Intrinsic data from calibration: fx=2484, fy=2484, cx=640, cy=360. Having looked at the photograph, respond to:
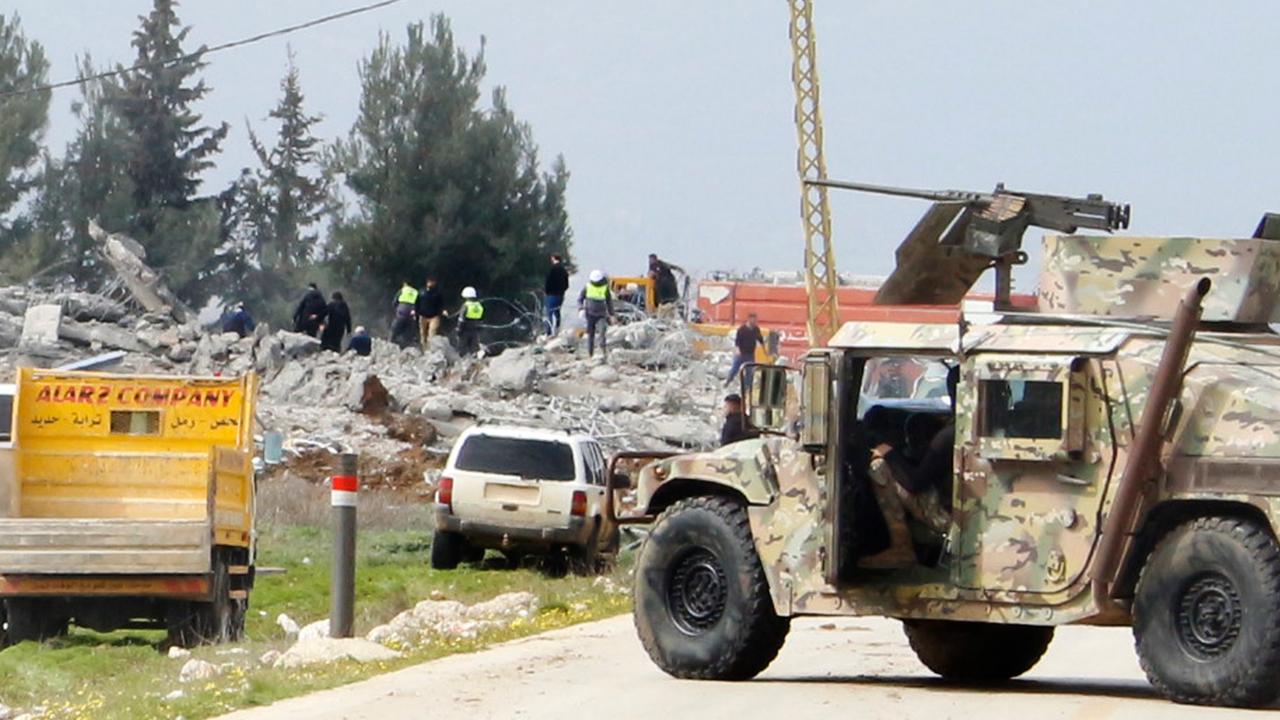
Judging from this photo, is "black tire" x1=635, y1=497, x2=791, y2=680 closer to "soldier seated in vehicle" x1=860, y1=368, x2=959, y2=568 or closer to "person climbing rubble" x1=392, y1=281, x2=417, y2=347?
"soldier seated in vehicle" x1=860, y1=368, x2=959, y2=568

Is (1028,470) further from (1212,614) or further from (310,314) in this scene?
(310,314)

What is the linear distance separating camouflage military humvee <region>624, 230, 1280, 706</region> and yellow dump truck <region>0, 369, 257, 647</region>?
7.38 metres

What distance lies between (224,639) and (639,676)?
25.7 ft

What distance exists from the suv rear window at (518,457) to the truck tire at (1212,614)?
53.4ft

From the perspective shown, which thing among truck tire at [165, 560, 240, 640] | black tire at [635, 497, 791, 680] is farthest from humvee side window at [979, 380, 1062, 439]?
truck tire at [165, 560, 240, 640]

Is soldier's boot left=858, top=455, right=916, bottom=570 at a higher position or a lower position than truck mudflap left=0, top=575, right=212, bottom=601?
higher

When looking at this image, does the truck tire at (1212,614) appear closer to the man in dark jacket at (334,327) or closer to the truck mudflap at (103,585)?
the truck mudflap at (103,585)

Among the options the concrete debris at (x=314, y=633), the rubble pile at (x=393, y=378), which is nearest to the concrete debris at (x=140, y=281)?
the rubble pile at (x=393, y=378)

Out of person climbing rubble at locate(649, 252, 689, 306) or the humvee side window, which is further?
person climbing rubble at locate(649, 252, 689, 306)

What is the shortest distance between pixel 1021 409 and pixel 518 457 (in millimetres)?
15893

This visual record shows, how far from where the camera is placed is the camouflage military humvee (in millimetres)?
12617

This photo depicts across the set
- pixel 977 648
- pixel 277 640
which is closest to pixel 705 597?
pixel 977 648

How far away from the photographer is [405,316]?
55656 millimetres

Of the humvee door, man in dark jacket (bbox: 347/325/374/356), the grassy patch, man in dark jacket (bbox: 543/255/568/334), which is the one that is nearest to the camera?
the humvee door
